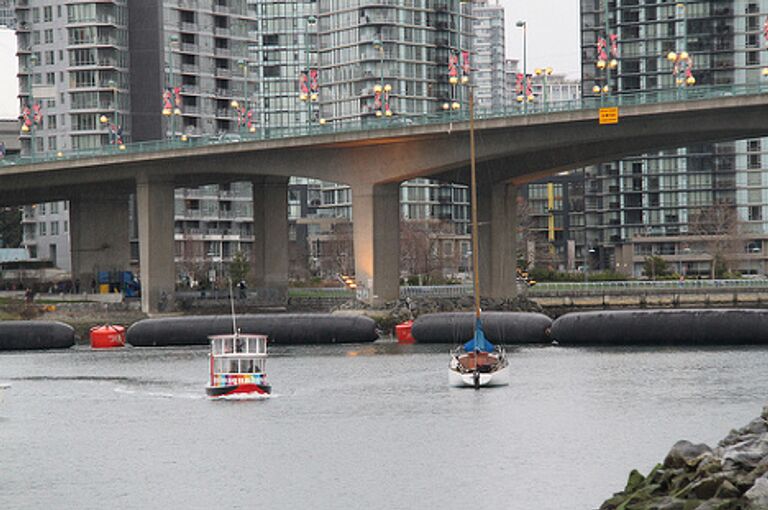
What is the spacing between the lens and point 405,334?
127 meters

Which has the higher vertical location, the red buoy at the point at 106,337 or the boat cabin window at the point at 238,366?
the boat cabin window at the point at 238,366

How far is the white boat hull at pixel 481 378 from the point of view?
290 ft

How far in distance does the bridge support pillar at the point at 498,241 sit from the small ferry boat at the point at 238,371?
64.7 m

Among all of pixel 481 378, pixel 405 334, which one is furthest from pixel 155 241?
pixel 481 378

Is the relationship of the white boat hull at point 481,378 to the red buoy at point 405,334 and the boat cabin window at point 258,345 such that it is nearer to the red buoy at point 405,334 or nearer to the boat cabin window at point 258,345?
the boat cabin window at point 258,345

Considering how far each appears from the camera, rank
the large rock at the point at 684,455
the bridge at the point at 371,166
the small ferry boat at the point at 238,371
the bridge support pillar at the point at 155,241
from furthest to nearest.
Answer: the bridge support pillar at the point at 155,241, the bridge at the point at 371,166, the small ferry boat at the point at 238,371, the large rock at the point at 684,455

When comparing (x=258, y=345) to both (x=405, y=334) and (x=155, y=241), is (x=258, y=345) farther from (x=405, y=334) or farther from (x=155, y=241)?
(x=155, y=241)

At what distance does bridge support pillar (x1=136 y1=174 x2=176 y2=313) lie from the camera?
151250 mm

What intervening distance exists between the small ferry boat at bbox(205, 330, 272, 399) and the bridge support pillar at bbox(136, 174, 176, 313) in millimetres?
63243

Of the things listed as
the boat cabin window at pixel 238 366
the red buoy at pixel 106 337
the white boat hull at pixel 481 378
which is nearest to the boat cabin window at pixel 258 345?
the boat cabin window at pixel 238 366

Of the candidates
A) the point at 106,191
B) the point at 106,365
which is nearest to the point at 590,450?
the point at 106,365

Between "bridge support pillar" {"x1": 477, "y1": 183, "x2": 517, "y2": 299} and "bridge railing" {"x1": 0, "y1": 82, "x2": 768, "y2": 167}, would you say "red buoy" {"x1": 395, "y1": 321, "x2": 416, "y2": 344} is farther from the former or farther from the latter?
"bridge support pillar" {"x1": 477, "y1": 183, "x2": 517, "y2": 299}

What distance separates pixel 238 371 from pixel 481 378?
13.1m

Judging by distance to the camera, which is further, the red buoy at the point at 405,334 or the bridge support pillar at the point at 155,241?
the bridge support pillar at the point at 155,241
